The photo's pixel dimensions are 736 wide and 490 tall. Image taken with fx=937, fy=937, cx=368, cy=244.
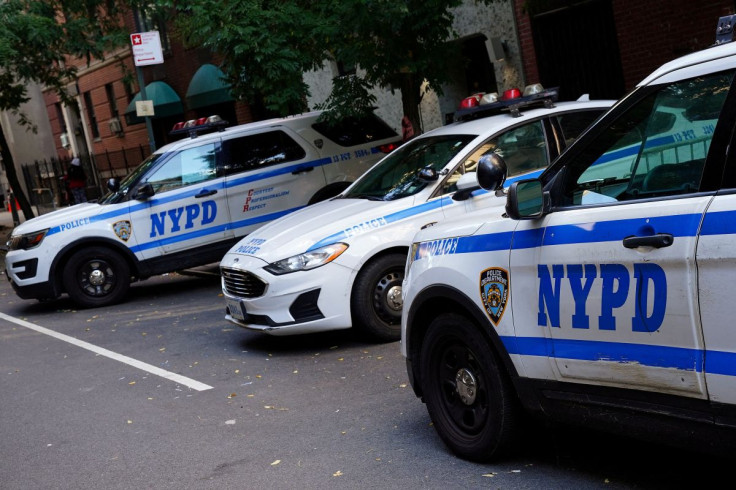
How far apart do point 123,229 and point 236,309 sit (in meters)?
4.45

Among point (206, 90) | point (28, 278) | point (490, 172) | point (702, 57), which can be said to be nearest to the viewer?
point (702, 57)

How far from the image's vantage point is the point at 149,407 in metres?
7.11

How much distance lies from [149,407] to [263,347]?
6.33 ft

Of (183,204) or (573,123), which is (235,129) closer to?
(183,204)

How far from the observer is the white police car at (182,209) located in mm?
12297

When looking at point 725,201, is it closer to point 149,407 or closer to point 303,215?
point 149,407

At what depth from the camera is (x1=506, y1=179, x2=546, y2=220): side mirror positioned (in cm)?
430

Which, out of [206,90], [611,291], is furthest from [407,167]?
[206,90]

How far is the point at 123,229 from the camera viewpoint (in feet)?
40.5

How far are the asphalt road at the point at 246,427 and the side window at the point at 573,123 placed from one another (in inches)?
98.4

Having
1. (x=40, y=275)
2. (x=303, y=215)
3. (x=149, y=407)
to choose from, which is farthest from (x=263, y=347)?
(x=40, y=275)

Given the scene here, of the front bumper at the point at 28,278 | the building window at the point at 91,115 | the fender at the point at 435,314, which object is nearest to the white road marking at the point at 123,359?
the front bumper at the point at 28,278

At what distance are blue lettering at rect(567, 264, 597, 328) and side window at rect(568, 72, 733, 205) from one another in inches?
12.5

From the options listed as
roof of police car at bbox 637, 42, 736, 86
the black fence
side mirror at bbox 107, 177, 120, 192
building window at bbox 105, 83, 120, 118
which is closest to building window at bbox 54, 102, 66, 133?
the black fence
